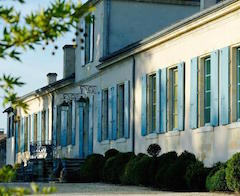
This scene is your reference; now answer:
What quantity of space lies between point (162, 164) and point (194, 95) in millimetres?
1813

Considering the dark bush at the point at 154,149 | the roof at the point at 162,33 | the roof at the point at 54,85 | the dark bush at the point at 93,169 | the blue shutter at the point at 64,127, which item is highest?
the roof at the point at 162,33

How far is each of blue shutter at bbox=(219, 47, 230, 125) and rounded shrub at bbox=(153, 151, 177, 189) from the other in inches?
71.1

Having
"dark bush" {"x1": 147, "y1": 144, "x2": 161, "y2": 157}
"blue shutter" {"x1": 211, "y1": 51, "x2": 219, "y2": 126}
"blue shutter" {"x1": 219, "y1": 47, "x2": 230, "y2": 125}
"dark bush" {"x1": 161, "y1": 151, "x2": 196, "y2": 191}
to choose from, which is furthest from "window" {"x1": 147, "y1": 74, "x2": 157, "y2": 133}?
"blue shutter" {"x1": 219, "y1": 47, "x2": 230, "y2": 125}

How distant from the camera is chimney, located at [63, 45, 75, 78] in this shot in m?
36.3

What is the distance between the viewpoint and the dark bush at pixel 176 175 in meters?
18.3

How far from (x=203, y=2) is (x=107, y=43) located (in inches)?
265

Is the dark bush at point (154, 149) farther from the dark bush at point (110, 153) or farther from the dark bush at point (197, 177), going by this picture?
the dark bush at point (110, 153)

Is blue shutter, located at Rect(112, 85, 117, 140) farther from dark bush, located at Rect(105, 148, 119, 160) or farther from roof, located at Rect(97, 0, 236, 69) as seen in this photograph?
roof, located at Rect(97, 0, 236, 69)

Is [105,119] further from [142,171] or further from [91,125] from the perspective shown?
[142,171]

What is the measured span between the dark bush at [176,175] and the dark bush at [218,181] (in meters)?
1.43

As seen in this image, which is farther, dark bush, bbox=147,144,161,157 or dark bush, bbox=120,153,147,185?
dark bush, bbox=147,144,161,157

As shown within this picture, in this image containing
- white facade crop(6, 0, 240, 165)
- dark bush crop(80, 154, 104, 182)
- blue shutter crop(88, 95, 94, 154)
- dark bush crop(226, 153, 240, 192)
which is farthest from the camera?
blue shutter crop(88, 95, 94, 154)

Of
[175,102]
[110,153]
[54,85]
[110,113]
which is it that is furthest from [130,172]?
[54,85]

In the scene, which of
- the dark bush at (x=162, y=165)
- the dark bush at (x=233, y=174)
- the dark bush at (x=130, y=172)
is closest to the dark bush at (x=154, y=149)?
the dark bush at (x=130, y=172)
